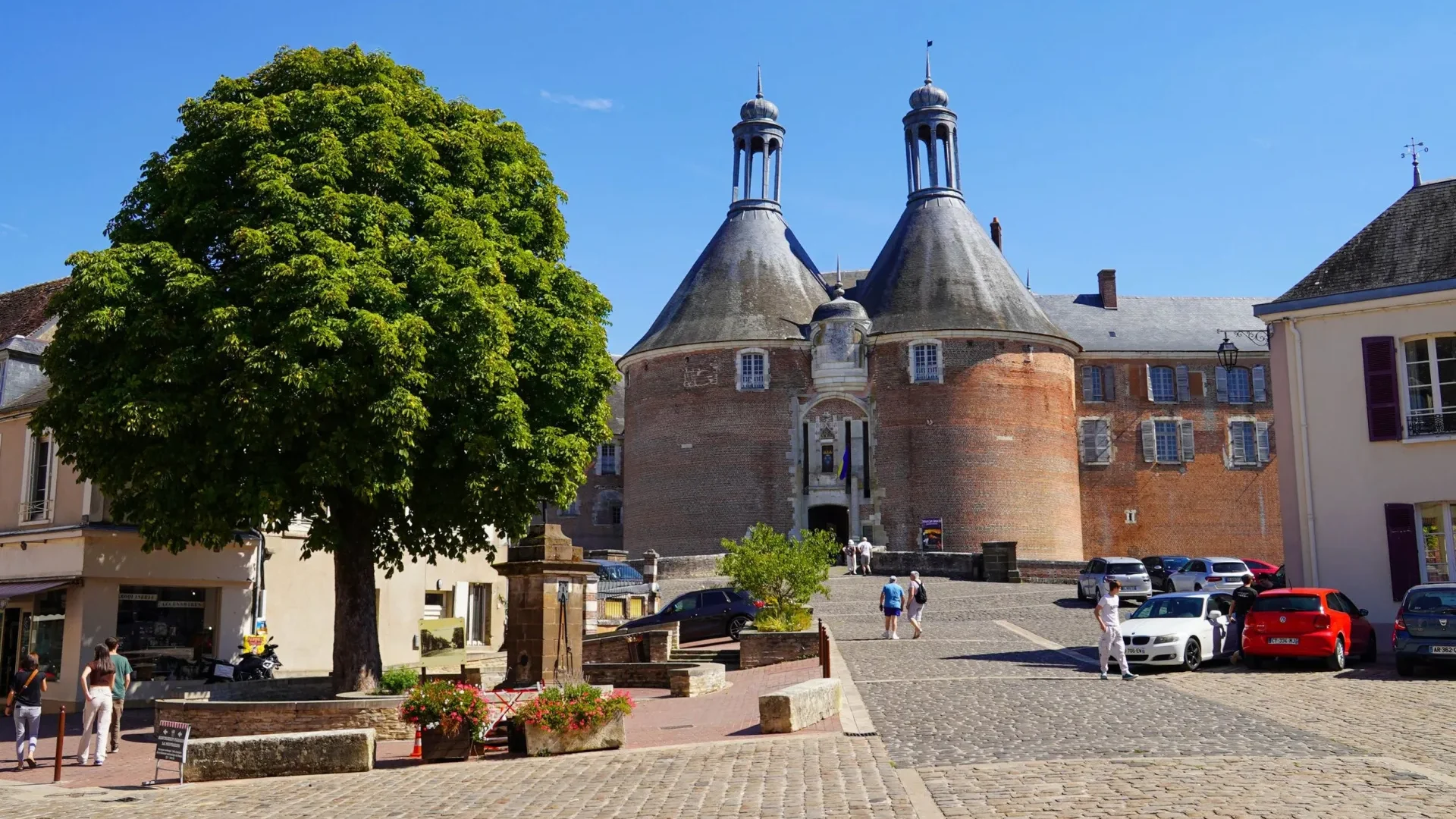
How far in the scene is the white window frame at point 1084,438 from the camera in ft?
179

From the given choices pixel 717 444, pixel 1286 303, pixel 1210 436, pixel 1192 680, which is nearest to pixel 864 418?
pixel 717 444

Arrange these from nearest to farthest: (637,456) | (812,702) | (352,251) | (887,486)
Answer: (812,702), (352,251), (887,486), (637,456)

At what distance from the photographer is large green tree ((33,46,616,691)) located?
16.5 meters

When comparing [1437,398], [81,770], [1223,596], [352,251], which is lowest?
[81,770]

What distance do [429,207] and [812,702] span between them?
30.6 feet

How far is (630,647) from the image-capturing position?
75.2 ft

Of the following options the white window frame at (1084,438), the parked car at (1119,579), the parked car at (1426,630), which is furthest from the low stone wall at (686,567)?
the parked car at (1426,630)

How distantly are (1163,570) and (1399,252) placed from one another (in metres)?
13.0

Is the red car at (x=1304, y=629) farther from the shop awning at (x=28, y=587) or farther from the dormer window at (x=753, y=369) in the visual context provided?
the dormer window at (x=753, y=369)

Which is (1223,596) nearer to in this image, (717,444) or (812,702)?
(812,702)

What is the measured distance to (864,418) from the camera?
4834cm

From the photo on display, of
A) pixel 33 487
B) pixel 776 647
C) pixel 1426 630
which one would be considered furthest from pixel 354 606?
pixel 1426 630

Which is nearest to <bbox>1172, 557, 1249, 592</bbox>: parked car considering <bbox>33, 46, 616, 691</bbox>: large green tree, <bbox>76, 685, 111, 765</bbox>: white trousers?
<bbox>33, 46, 616, 691</bbox>: large green tree

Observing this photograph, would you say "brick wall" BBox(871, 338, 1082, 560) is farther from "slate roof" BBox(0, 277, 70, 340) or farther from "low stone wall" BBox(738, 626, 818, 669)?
"slate roof" BBox(0, 277, 70, 340)
